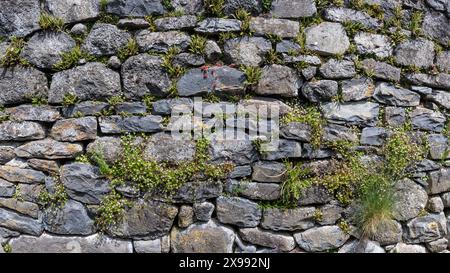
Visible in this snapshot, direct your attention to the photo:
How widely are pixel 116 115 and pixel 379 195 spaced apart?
246 cm

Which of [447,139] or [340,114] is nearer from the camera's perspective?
[340,114]

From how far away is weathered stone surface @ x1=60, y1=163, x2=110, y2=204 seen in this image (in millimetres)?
3383

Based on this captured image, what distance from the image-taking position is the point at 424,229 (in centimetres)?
369

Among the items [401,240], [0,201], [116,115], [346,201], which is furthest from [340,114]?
[0,201]

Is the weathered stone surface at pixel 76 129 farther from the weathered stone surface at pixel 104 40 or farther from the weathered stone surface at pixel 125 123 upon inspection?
the weathered stone surface at pixel 104 40

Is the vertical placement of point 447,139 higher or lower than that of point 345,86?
lower

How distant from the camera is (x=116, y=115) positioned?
3410 millimetres

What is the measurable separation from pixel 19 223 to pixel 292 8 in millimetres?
3117

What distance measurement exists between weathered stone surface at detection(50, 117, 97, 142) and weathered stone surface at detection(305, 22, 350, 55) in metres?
2.07

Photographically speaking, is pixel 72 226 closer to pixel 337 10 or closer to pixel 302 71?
pixel 302 71

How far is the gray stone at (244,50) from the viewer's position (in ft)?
11.3

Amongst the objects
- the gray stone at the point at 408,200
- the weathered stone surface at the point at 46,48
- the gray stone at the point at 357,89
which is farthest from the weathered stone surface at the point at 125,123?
the gray stone at the point at 408,200

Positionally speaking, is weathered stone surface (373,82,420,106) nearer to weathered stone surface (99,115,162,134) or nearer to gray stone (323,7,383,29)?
gray stone (323,7,383,29)

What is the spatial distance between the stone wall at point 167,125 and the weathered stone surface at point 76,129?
0.04 feet
